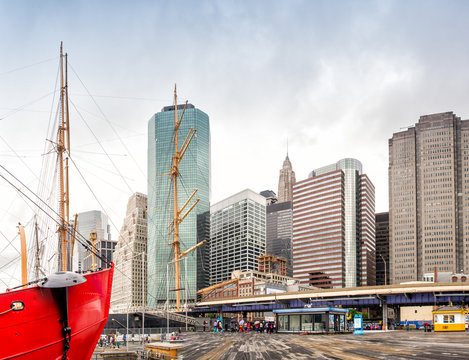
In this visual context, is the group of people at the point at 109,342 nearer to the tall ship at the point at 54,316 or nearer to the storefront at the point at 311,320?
the tall ship at the point at 54,316

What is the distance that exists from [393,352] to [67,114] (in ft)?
141

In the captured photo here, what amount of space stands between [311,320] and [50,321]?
4990cm

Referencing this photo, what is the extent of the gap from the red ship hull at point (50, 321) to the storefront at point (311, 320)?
44243mm

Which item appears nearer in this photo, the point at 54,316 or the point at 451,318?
the point at 54,316

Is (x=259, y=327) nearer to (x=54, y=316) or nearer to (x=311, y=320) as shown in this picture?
(x=311, y=320)

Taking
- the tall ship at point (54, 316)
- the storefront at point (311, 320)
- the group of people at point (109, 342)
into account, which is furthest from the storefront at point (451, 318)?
the tall ship at point (54, 316)

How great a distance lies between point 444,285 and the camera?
7994 centimetres

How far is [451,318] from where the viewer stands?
2224 inches

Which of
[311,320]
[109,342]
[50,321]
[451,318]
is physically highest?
[50,321]

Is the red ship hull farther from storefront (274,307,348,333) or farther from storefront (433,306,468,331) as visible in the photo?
storefront (433,306,468,331)

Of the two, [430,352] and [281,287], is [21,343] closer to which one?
[430,352]

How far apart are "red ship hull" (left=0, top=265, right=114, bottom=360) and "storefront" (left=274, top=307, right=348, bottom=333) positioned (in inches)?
1742

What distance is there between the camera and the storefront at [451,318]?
183ft

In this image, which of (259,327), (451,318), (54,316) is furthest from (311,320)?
(54,316)
